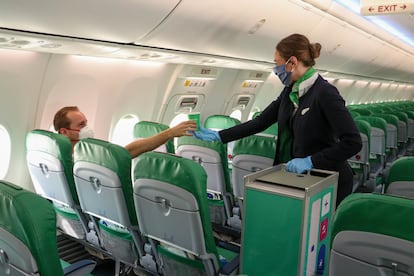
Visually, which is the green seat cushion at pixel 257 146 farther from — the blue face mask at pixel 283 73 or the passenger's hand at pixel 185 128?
the blue face mask at pixel 283 73

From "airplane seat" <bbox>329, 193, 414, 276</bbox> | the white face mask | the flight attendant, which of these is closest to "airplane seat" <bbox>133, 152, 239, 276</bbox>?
the flight attendant

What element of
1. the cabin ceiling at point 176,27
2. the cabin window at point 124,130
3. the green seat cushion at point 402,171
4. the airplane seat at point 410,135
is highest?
the cabin ceiling at point 176,27

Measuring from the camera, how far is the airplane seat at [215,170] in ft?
12.0

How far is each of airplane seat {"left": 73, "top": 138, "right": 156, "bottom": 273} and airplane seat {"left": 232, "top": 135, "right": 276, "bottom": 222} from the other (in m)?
1.18

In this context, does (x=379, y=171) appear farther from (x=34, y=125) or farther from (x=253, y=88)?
(x=34, y=125)

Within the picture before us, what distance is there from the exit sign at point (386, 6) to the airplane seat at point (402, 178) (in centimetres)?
357

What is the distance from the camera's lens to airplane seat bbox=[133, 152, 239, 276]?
2.14 m

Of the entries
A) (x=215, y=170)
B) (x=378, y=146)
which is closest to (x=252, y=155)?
(x=215, y=170)

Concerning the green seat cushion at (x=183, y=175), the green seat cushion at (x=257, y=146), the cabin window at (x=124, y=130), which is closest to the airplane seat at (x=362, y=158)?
the green seat cushion at (x=257, y=146)

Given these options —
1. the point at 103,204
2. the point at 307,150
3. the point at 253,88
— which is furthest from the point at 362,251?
the point at 253,88

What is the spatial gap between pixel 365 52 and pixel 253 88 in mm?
2460

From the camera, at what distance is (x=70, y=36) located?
3100 millimetres

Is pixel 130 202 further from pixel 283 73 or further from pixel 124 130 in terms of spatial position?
pixel 124 130

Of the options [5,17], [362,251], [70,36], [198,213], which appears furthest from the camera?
[70,36]
